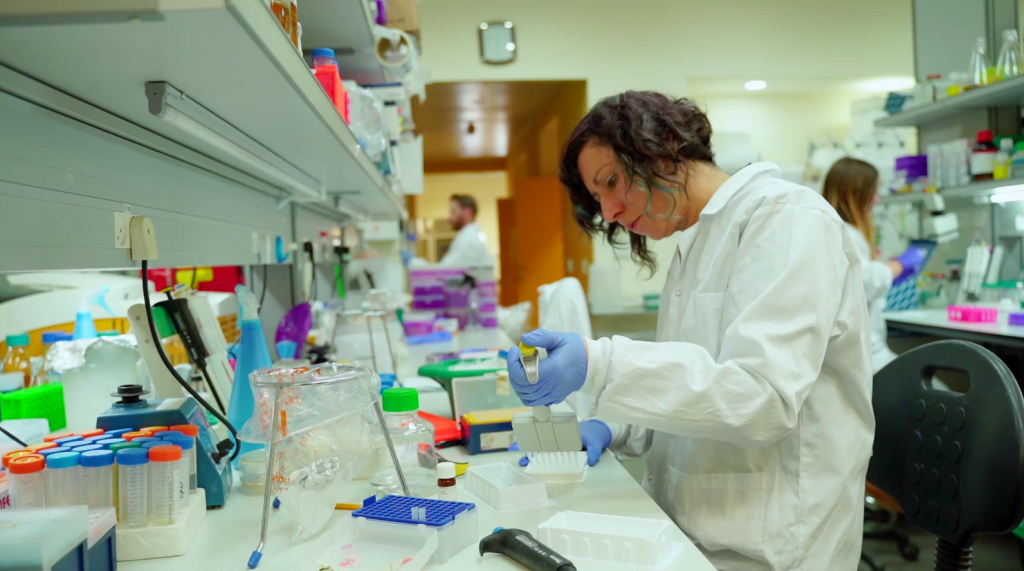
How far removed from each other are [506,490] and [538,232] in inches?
258

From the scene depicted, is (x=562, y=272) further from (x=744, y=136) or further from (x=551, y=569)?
(x=551, y=569)

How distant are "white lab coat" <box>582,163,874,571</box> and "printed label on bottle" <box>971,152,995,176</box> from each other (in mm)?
2706

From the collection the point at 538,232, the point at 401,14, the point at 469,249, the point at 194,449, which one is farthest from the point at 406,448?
the point at 538,232

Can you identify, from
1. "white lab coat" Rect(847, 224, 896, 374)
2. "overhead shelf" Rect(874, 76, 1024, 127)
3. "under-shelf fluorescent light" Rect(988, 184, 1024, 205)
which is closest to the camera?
"white lab coat" Rect(847, 224, 896, 374)

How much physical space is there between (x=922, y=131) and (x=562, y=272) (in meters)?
4.06

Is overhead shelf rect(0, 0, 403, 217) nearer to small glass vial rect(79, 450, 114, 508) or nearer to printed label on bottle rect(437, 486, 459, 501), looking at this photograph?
small glass vial rect(79, 450, 114, 508)

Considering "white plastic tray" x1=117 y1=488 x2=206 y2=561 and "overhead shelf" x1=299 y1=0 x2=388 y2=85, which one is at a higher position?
"overhead shelf" x1=299 y1=0 x2=388 y2=85

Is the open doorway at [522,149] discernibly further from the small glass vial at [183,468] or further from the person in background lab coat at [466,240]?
the small glass vial at [183,468]

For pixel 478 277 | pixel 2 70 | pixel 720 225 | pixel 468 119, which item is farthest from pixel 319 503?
pixel 468 119

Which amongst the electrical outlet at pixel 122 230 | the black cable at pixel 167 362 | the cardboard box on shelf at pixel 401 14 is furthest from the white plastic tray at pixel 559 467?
the cardboard box on shelf at pixel 401 14

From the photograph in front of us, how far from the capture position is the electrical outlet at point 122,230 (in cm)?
101

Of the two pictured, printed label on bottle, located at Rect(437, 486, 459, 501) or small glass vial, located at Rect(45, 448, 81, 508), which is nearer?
small glass vial, located at Rect(45, 448, 81, 508)

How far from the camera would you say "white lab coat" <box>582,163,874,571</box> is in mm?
1005

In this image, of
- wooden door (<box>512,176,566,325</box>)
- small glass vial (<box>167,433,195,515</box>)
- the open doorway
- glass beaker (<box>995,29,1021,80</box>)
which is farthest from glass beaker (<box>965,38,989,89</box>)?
wooden door (<box>512,176,566,325</box>)
